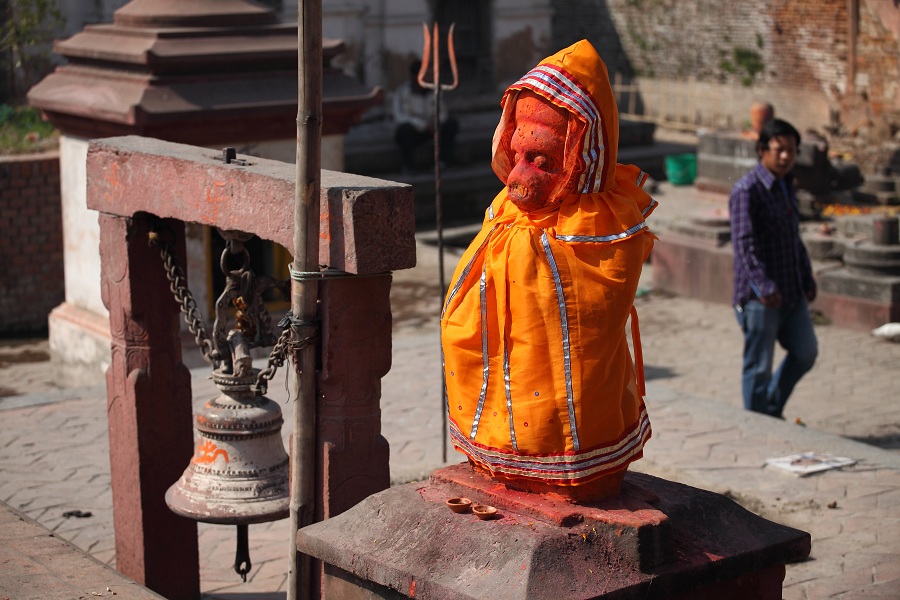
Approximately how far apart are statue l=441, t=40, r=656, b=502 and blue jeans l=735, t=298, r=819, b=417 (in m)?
3.56

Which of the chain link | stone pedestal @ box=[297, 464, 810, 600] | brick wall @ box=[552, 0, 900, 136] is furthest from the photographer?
brick wall @ box=[552, 0, 900, 136]

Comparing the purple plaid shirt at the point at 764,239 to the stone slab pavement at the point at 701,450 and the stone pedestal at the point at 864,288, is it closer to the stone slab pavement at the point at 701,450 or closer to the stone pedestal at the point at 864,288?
the stone slab pavement at the point at 701,450

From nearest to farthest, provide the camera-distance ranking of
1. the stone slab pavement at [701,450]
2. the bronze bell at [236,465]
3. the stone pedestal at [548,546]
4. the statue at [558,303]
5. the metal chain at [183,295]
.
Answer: the stone pedestal at [548,546], the statue at [558,303], the bronze bell at [236,465], the metal chain at [183,295], the stone slab pavement at [701,450]

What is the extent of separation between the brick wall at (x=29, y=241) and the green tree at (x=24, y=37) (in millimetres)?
2623

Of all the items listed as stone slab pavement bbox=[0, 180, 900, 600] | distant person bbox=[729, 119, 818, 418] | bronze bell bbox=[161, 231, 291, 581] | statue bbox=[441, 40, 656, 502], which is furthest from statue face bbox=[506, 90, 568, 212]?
distant person bbox=[729, 119, 818, 418]

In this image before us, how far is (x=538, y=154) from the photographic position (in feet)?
12.2

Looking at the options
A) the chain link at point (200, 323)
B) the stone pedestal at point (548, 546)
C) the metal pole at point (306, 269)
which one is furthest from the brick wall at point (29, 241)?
the stone pedestal at point (548, 546)

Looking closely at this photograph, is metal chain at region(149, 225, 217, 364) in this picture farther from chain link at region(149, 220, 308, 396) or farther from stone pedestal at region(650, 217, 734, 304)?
stone pedestal at region(650, 217, 734, 304)

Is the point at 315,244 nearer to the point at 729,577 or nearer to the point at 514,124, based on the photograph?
the point at 514,124

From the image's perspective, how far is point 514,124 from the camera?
12.6 feet

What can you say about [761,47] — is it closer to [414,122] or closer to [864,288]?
[414,122]

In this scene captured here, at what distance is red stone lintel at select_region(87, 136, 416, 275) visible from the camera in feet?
13.2

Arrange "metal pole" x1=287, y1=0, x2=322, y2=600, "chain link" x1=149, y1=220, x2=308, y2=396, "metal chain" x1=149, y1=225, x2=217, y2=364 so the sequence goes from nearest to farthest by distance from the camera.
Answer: "metal pole" x1=287, y1=0, x2=322, y2=600 → "chain link" x1=149, y1=220, x2=308, y2=396 → "metal chain" x1=149, y1=225, x2=217, y2=364

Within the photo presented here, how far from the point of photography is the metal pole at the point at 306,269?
155 inches
